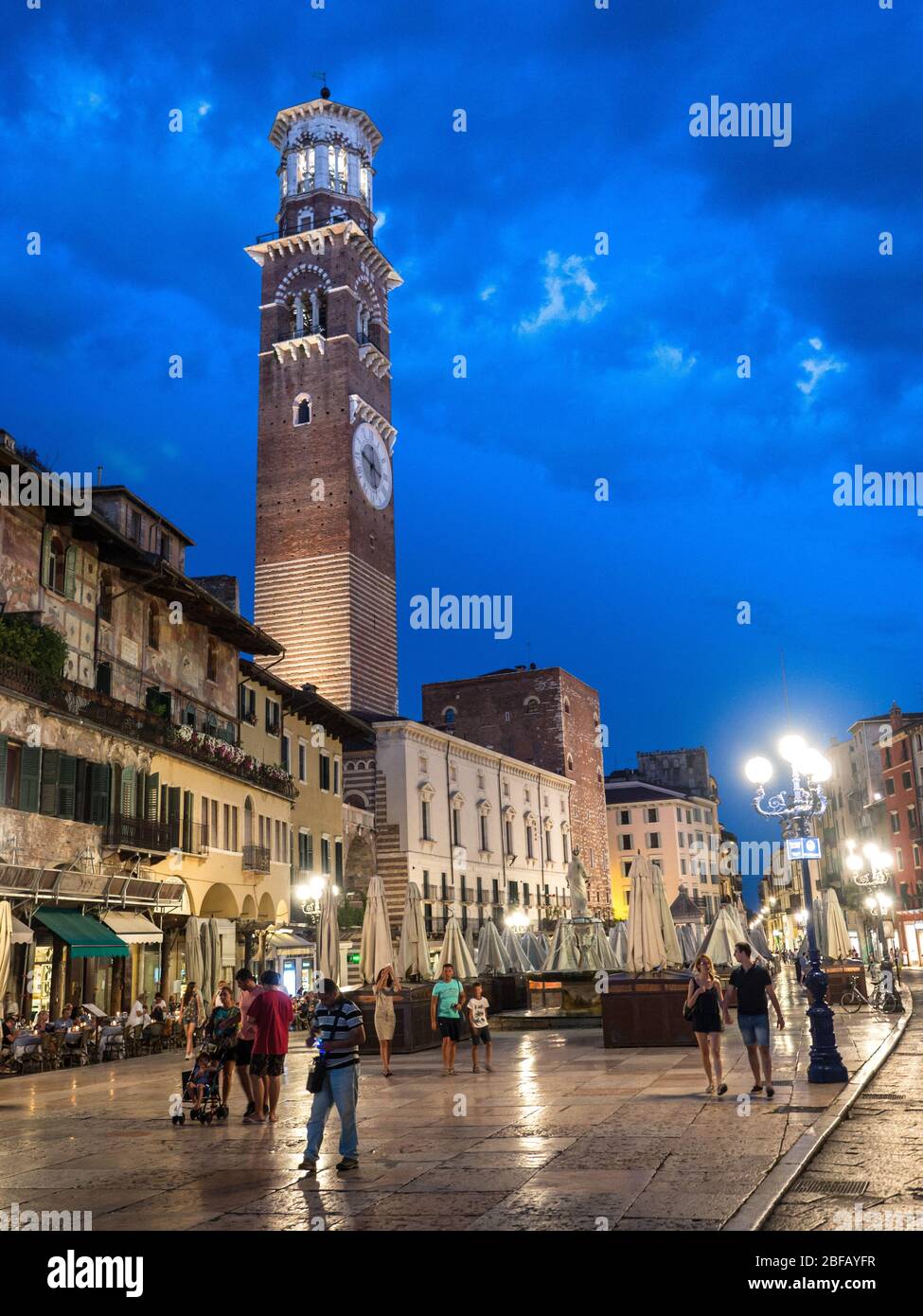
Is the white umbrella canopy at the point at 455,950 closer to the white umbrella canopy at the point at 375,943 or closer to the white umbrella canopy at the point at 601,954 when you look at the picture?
the white umbrella canopy at the point at 375,943

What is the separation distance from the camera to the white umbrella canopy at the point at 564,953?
2967 cm

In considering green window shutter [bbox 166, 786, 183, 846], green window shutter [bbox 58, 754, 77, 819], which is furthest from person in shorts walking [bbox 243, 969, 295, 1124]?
green window shutter [bbox 166, 786, 183, 846]

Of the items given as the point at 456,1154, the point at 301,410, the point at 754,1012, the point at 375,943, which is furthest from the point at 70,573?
the point at 301,410

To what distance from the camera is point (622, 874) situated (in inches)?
3435

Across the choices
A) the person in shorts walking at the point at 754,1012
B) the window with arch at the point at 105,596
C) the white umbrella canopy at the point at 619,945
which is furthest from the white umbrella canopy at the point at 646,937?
the window with arch at the point at 105,596

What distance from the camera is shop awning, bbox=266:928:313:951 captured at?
34.2 m

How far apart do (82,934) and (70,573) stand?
8002mm

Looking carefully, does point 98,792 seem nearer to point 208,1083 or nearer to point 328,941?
point 328,941

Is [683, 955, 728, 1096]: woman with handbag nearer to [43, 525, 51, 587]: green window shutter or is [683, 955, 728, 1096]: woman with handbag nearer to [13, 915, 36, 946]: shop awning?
[13, 915, 36, 946]: shop awning

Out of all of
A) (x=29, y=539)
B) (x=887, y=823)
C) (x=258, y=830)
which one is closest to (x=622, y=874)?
(x=887, y=823)

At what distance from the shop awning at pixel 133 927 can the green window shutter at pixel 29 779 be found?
156 inches

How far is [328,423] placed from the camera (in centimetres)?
6091
